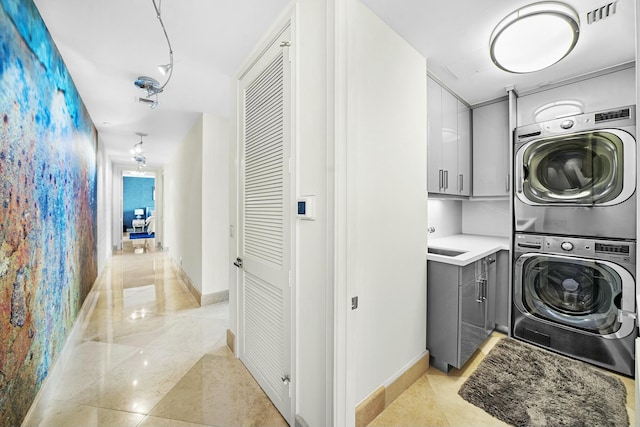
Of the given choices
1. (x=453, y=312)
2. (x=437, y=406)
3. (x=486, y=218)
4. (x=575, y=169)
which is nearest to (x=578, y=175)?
(x=575, y=169)

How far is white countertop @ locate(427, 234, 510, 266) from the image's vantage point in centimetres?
190

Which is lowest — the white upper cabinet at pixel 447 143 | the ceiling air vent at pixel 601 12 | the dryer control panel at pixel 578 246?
the dryer control panel at pixel 578 246

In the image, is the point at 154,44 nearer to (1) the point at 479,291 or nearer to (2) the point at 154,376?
(2) the point at 154,376

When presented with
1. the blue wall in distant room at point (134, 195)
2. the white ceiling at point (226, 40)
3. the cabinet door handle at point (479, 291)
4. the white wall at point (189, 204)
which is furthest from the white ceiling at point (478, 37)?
the blue wall in distant room at point (134, 195)

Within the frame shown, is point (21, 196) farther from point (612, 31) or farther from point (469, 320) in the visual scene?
point (612, 31)

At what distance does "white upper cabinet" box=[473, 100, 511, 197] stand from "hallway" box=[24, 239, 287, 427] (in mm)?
2820

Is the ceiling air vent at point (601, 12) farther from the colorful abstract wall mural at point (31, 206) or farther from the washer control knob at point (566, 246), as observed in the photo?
the colorful abstract wall mural at point (31, 206)

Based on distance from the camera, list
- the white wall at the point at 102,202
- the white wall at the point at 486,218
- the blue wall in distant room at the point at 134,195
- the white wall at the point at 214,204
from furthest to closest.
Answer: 1. the blue wall in distant room at the point at 134,195
2. the white wall at the point at 102,202
3. the white wall at the point at 214,204
4. the white wall at the point at 486,218

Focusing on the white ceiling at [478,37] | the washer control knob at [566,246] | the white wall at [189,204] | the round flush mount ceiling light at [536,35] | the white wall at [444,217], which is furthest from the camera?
the white wall at [189,204]

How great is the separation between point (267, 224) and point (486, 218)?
2705 mm

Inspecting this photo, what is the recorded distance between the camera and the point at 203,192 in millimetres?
3324

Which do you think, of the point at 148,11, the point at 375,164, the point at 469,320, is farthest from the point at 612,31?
the point at 148,11

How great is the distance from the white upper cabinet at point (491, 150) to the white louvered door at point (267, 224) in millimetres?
2335

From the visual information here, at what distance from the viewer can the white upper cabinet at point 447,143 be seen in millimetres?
2197
